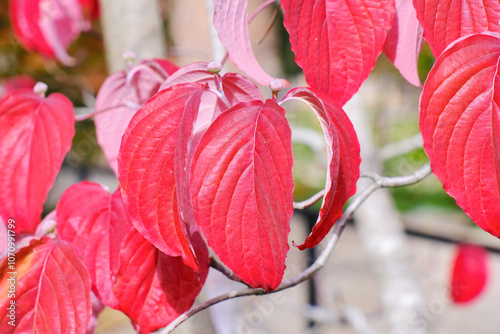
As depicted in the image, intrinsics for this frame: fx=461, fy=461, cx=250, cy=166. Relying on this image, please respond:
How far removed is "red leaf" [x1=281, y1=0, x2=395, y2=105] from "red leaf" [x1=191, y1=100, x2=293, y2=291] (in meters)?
0.07

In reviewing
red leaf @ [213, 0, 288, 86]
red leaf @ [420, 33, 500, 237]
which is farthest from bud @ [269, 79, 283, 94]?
red leaf @ [420, 33, 500, 237]

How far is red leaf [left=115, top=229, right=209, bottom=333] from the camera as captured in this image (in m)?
0.43

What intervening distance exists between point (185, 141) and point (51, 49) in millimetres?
1417

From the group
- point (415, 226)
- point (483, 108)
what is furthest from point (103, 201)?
point (415, 226)

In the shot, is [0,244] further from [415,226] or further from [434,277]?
[415,226]

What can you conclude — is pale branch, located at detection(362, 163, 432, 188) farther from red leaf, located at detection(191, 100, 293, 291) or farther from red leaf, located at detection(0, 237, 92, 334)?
red leaf, located at detection(0, 237, 92, 334)

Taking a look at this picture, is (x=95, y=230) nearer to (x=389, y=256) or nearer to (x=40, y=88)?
(x=40, y=88)

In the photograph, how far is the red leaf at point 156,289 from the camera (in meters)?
0.43

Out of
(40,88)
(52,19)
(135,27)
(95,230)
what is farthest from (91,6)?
(95,230)

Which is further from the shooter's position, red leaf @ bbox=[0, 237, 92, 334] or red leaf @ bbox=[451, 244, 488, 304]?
red leaf @ bbox=[451, 244, 488, 304]

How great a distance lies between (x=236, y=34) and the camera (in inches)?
15.8

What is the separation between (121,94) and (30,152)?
0.13 m

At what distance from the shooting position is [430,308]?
181 centimetres

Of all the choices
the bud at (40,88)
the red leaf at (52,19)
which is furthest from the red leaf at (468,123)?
the red leaf at (52,19)
